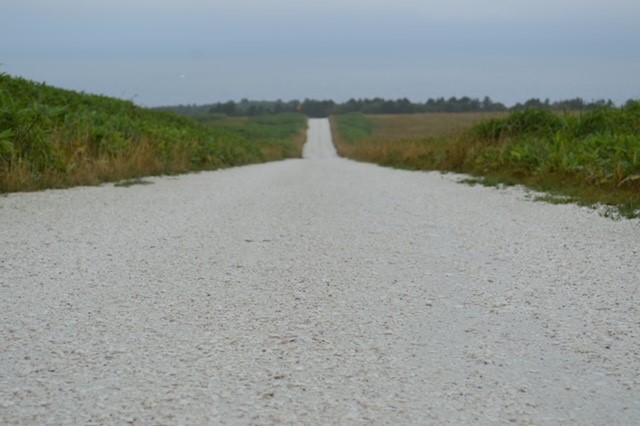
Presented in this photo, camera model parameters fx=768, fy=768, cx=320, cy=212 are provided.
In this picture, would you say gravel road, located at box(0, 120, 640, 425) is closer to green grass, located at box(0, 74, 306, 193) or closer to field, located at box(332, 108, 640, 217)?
field, located at box(332, 108, 640, 217)

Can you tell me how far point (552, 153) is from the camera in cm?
1539

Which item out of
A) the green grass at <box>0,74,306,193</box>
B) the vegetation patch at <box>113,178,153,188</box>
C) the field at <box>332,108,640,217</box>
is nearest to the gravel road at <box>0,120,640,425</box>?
the field at <box>332,108,640,217</box>

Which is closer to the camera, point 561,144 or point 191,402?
point 191,402

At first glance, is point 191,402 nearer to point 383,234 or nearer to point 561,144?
point 383,234

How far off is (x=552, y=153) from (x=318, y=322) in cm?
1188

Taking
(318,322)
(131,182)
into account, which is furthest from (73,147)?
(318,322)

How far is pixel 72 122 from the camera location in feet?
55.2

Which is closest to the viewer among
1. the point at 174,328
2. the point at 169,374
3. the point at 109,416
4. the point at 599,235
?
the point at 109,416

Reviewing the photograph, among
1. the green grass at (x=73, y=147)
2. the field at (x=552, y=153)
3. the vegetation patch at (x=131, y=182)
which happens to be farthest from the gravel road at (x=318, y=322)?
the vegetation patch at (x=131, y=182)

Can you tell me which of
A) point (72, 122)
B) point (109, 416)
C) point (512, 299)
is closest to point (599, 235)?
point (512, 299)

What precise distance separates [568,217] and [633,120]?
31.7ft

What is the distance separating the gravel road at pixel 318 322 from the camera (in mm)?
3295

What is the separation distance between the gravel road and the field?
3.03 metres

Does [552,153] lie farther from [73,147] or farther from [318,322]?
[318,322]
